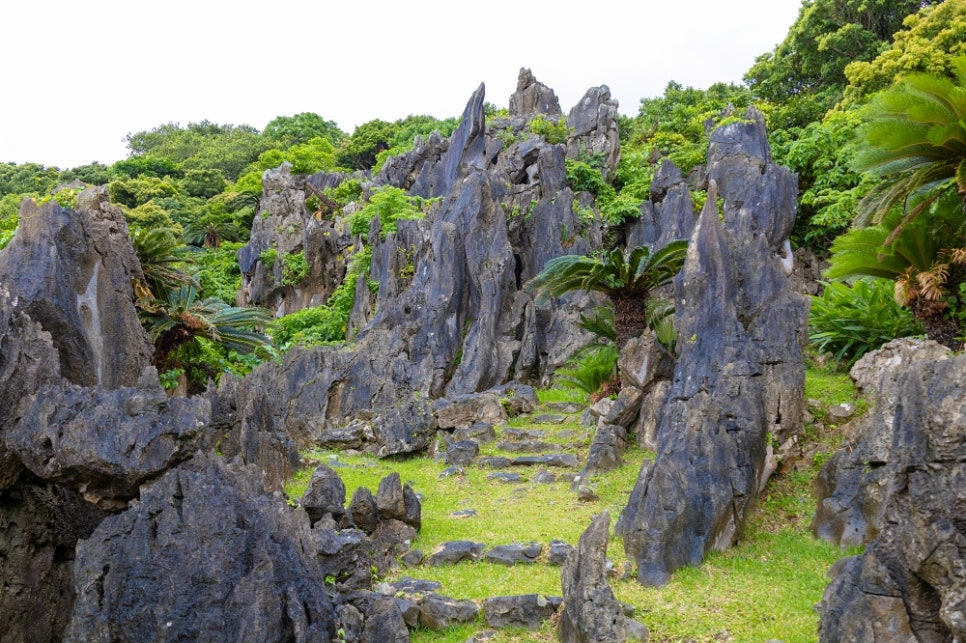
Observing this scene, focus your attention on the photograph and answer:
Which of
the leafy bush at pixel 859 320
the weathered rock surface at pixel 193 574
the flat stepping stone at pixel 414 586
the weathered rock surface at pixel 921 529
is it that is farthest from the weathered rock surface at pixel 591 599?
the leafy bush at pixel 859 320

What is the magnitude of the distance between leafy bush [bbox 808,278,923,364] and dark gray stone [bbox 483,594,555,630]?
10144 mm

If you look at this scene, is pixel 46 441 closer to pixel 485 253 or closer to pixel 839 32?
pixel 485 253

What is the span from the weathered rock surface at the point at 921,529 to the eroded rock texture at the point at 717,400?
12.5 ft

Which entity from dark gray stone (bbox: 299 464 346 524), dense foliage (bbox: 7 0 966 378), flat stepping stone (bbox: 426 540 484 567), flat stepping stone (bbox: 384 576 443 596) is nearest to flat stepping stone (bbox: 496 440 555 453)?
dense foliage (bbox: 7 0 966 378)

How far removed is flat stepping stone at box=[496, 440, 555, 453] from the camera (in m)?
15.9

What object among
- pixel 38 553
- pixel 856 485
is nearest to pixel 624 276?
pixel 856 485

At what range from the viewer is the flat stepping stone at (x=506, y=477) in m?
13.8

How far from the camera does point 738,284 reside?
11.6 meters

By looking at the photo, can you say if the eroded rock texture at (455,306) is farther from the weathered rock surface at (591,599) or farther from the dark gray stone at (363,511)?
the weathered rock surface at (591,599)

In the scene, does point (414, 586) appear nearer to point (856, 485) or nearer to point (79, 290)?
point (79, 290)

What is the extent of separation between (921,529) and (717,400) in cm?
542

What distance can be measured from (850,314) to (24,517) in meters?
14.8

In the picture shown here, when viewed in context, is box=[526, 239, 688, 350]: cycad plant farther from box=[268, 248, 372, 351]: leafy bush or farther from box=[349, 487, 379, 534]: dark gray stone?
box=[268, 248, 372, 351]: leafy bush

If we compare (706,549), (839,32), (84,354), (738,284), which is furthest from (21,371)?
(839,32)
